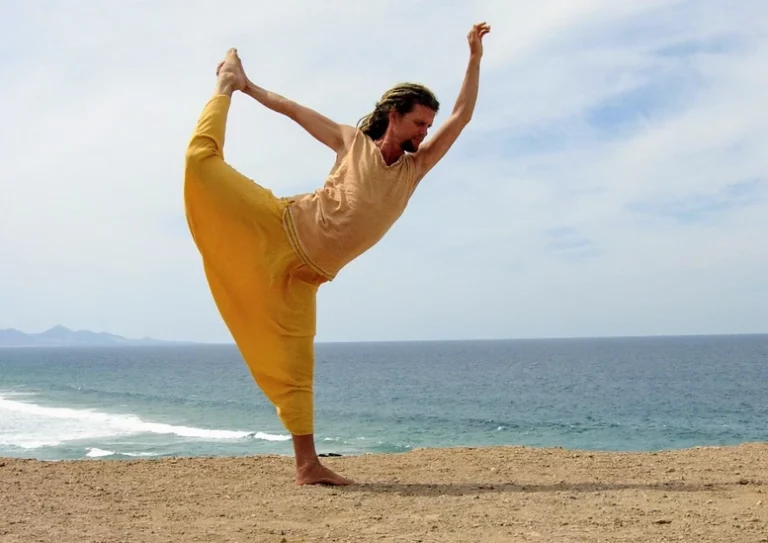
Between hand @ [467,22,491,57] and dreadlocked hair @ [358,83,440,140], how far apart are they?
386mm

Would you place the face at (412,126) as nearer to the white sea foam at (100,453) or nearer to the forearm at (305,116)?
the forearm at (305,116)

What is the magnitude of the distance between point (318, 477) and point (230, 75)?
2.63 m

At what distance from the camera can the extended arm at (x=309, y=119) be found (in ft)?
16.9

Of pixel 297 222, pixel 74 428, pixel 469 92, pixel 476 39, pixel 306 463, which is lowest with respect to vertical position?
pixel 74 428

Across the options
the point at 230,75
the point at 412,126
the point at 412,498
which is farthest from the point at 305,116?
the point at 412,498

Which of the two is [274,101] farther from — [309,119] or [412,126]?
[412,126]

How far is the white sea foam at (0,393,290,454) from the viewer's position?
2361cm

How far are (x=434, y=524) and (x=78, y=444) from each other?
804 inches

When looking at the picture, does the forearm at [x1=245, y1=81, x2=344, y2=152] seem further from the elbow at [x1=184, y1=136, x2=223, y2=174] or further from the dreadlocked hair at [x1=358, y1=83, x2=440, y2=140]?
the elbow at [x1=184, y1=136, x2=223, y2=174]

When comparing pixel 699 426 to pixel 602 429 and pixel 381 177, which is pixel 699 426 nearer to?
pixel 602 429

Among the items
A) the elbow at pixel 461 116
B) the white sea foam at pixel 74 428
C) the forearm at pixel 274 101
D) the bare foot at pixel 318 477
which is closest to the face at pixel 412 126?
the elbow at pixel 461 116

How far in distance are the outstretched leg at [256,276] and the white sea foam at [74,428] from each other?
18563 mm

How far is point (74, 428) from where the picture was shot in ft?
87.6

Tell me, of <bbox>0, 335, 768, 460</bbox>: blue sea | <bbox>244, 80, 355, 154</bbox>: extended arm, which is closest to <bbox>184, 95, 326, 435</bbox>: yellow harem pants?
<bbox>244, 80, 355, 154</bbox>: extended arm
